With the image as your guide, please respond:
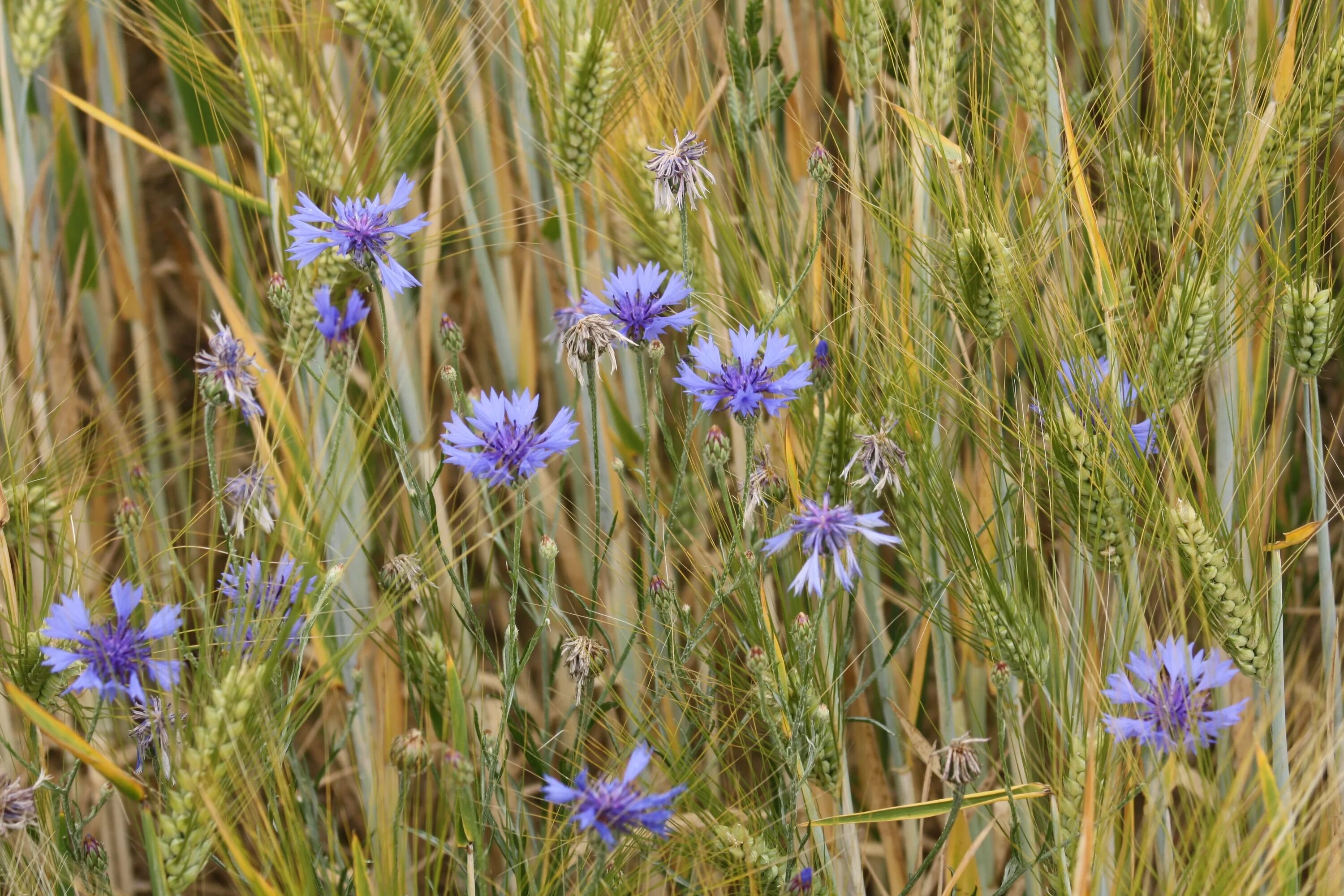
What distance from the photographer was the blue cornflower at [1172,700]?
64 centimetres

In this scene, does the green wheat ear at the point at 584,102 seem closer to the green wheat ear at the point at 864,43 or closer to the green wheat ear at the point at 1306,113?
the green wheat ear at the point at 864,43

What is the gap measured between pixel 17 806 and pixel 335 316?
37 cm

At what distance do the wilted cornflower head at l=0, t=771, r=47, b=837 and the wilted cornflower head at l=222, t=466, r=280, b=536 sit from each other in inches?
6.7

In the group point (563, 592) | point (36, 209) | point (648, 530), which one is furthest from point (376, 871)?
point (36, 209)

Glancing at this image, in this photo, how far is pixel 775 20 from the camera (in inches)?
42.7

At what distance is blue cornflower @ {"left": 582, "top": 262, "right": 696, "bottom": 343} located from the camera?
701 millimetres

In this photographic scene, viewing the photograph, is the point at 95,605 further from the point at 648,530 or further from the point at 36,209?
the point at 36,209

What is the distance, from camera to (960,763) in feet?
2.09

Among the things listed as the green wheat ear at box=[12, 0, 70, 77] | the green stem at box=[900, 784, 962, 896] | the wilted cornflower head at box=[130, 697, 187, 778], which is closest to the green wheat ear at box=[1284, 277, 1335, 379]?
the green stem at box=[900, 784, 962, 896]

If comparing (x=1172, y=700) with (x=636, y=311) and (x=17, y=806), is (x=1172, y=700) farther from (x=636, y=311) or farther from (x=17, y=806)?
(x=17, y=806)

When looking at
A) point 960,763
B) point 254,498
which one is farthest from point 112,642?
point 960,763

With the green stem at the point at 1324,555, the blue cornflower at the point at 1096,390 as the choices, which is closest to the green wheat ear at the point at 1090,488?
the blue cornflower at the point at 1096,390

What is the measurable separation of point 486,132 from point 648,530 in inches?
22.0

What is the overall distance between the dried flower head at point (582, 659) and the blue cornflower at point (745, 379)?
0.50ft
